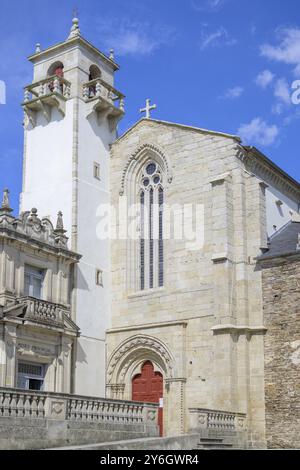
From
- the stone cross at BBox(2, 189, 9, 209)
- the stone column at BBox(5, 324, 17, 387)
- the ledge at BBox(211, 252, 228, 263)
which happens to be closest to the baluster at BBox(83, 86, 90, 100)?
the stone cross at BBox(2, 189, 9, 209)

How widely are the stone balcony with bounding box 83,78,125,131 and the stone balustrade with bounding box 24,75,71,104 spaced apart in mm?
755

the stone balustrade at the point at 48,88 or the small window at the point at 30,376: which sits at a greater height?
the stone balustrade at the point at 48,88

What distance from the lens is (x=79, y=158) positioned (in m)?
28.0

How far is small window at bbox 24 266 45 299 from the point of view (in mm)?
24330

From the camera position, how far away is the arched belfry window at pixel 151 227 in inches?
1079

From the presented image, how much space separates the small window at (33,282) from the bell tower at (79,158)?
150 cm

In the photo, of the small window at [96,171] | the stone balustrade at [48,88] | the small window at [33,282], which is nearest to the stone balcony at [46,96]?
the stone balustrade at [48,88]

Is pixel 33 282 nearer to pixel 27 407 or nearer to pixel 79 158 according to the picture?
pixel 79 158

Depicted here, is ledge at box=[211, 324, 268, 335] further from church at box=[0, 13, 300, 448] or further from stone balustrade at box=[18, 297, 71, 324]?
stone balustrade at box=[18, 297, 71, 324]

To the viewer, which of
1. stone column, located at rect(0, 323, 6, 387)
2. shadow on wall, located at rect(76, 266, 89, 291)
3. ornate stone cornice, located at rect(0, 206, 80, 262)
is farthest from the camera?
shadow on wall, located at rect(76, 266, 89, 291)

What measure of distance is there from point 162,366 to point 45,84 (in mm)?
12129

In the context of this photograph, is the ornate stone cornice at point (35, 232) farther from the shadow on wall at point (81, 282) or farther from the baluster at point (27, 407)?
the baluster at point (27, 407)

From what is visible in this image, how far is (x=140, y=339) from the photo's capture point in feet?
86.5

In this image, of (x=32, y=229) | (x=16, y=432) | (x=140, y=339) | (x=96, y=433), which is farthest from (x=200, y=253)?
(x=16, y=432)
